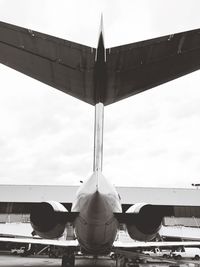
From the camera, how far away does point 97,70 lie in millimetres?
4344

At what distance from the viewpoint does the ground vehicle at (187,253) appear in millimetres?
21591

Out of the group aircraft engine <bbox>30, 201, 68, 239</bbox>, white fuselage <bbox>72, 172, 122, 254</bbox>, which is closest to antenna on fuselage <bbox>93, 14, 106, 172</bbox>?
white fuselage <bbox>72, 172, 122, 254</bbox>

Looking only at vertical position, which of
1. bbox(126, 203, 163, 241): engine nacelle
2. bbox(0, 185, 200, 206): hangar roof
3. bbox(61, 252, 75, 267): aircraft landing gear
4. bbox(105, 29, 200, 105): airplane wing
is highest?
bbox(105, 29, 200, 105): airplane wing

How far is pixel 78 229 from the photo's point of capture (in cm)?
562

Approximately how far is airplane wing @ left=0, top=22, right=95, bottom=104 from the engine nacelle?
2.07 m

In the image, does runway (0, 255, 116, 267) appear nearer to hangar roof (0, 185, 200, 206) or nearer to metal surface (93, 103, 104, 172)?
metal surface (93, 103, 104, 172)

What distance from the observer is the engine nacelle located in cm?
564

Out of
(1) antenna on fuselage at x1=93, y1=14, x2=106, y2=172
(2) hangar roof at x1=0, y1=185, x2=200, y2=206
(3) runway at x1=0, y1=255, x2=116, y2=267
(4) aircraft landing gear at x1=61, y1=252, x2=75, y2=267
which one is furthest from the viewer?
(2) hangar roof at x1=0, y1=185, x2=200, y2=206

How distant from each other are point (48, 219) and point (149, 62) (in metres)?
2.97

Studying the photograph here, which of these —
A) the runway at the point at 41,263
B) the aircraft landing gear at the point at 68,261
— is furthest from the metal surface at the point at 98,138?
the runway at the point at 41,263

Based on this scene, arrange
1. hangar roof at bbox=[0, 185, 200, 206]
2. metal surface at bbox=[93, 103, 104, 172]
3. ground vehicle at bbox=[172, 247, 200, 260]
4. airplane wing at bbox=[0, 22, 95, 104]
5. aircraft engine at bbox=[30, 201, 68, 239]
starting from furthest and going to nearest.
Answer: hangar roof at bbox=[0, 185, 200, 206], ground vehicle at bbox=[172, 247, 200, 260], aircraft engine at bbox=[30, 201, 68, 239], metal surface at bbox=[93, 103, 104, 172], airplane wing at bbox=[0, 22, 95, 104]

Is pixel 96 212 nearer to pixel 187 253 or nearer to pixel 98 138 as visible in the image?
pixel 98 138

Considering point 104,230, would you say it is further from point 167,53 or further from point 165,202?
point 165,202

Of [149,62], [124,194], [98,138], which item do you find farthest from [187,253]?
[149,62]
